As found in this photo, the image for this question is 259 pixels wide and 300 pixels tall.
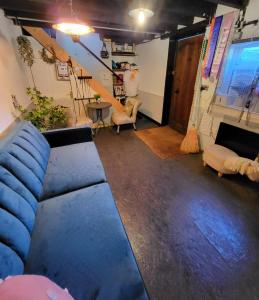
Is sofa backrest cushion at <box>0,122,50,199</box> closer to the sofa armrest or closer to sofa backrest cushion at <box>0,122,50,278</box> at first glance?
sofa backrest cushion at <box>0,122,50,278</box>

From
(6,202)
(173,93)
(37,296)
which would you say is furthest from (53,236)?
(173,93)

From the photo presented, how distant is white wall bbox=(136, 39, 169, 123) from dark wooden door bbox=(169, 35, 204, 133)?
340 millimetres

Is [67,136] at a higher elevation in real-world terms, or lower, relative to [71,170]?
higher

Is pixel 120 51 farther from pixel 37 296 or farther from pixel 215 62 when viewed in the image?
pixel 37 296

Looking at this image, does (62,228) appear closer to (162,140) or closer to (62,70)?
(162,140)

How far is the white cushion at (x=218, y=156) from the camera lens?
86.4 inches

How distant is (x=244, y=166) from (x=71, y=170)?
2068 mm

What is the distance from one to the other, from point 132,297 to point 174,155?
2.39 metres

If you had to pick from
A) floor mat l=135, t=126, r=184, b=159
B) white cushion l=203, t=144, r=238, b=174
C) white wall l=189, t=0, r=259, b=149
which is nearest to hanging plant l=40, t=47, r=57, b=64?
floor mat l=135, t=126, r=184, b=159

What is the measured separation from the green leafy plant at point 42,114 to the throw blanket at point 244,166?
2.85 meters

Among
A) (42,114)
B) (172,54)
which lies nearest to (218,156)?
(172,54)

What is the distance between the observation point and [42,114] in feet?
8.52

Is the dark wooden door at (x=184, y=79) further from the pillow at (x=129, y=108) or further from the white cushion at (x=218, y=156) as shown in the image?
the white cushion at (x=218, y=156)

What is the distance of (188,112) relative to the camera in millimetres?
3420
